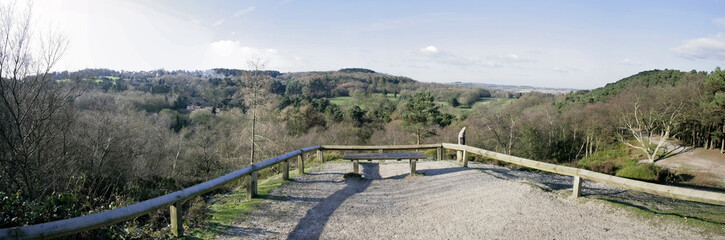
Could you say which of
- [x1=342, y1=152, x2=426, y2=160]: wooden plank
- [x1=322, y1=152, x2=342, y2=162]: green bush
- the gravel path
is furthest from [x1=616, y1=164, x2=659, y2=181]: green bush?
[x1=342, y1=152, x2=426, y2=160]: wooden plank

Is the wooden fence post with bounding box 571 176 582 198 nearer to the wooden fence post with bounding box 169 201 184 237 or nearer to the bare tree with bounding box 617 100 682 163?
the wooden fence post with bounding box 169 201 184 237

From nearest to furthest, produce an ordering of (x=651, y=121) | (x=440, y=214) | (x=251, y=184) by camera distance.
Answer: (x=440, y=214)
(x=251, y=184)
(x=651, y=121)

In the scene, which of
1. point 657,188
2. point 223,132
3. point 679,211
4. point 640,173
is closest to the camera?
point 657,188

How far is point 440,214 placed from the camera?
5570 mm

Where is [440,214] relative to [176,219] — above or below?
below

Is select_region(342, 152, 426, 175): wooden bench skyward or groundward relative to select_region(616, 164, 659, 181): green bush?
skyward

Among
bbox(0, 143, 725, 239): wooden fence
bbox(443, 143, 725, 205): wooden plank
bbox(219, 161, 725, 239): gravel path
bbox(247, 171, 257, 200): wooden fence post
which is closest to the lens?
bbox(0, 143, 725, 239): wooden fence

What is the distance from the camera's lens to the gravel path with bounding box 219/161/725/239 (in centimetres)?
470

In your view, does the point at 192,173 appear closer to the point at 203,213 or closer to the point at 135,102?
the point at 203,213

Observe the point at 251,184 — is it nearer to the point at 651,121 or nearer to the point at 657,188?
the point at 657,188

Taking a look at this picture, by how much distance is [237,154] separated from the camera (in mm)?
21781

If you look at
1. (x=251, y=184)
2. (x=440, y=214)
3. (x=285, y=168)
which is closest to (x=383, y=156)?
(x=285, y=168)

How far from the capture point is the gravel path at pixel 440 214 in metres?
4.70

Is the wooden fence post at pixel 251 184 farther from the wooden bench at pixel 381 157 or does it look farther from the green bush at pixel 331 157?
the green bush at pixel 331 157
